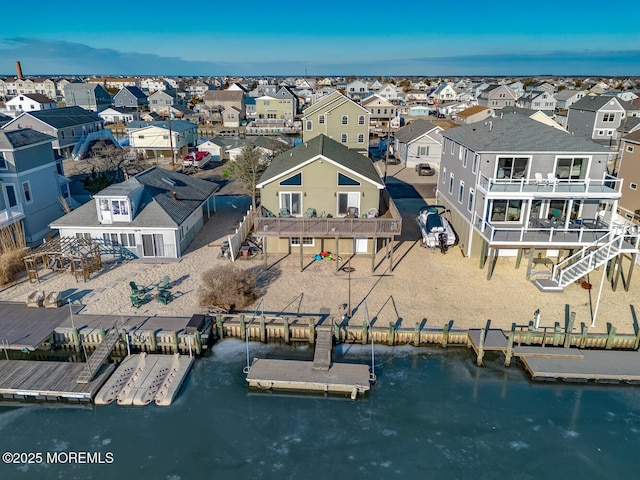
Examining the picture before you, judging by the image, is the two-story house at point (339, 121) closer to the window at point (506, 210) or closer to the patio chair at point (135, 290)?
the window at point (506, 210)

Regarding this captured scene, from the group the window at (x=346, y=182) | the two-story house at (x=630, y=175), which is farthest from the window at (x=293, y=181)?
the two-story house at (x=630, y=175)

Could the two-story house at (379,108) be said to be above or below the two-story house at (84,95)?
below

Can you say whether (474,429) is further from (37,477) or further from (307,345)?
(37,477)

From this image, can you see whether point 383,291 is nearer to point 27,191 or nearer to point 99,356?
point 99,356

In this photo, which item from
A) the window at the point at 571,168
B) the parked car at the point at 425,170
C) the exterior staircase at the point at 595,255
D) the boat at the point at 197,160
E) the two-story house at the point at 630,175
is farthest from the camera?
the boat at the point at 197,160

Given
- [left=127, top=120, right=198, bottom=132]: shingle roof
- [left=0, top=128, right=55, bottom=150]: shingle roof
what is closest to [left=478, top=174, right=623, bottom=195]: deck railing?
[left=0, top=128, right=55, bottom=150]: shingle roof

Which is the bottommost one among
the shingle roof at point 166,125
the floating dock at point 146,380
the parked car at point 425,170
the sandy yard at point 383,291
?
→ the floating dock at point 146,380
